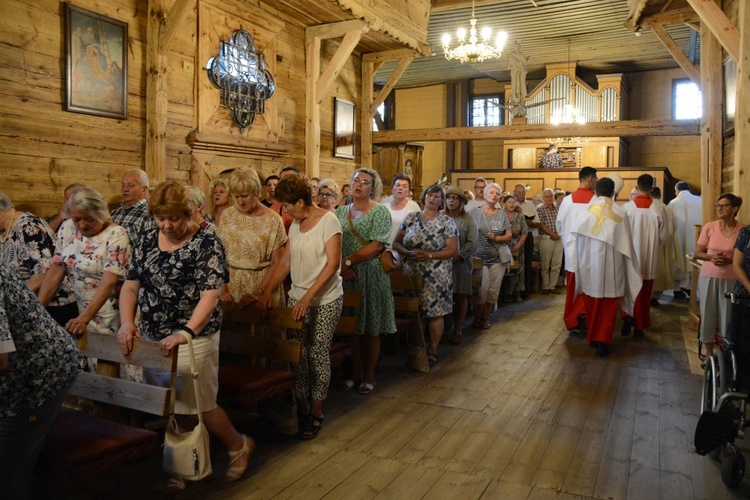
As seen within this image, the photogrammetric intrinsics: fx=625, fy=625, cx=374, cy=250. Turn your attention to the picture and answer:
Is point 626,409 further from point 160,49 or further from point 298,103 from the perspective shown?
point 298,103

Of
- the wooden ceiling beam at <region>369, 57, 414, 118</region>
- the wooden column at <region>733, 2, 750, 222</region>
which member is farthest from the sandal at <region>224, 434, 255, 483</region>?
the wooden ceiling beam at <region>369, 57, 414, 118</region>

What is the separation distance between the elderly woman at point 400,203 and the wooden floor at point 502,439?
4.33ft

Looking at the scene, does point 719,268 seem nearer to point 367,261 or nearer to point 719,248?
point 719,248

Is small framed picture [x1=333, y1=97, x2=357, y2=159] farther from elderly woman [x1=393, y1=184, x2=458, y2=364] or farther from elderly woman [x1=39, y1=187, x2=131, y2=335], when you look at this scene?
elderly woman [x1=39, y1=187, x2=131, y2=335]

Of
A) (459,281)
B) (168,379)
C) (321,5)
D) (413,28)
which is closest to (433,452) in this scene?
(168,379)

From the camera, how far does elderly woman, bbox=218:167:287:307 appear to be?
13.1ft

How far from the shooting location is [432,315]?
5387 millimetres

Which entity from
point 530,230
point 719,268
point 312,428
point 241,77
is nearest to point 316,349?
point 312,428

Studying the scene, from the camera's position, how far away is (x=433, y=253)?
209 inches

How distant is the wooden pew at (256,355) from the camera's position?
10.9 feet

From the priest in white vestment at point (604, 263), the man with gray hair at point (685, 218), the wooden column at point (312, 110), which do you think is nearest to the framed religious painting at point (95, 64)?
the wooden column at point (312, 110)

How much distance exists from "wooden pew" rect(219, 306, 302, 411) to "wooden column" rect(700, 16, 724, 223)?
17.4ft

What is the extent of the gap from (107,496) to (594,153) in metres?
14.9

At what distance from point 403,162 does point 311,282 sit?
8742mm
